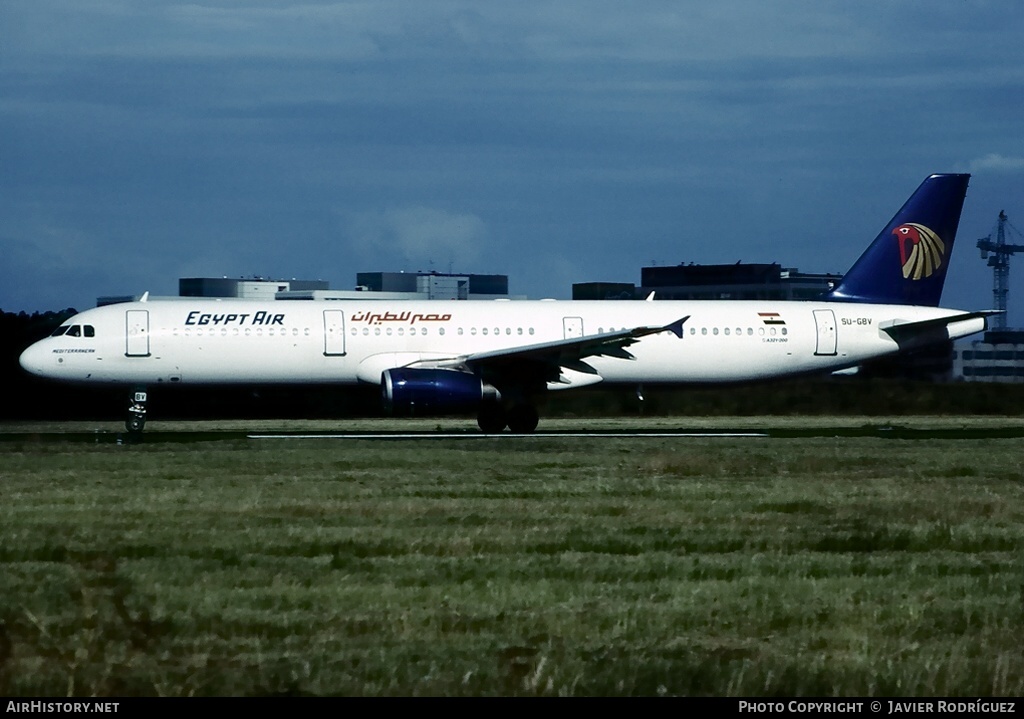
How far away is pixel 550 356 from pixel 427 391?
355 cm

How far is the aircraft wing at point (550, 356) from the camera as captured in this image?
33125 mm

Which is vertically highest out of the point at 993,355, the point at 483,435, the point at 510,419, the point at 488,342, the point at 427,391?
the point at 993,355

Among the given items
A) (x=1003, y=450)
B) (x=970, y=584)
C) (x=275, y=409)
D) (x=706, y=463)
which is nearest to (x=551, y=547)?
(x=970, y=584)

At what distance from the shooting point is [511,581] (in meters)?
11.7

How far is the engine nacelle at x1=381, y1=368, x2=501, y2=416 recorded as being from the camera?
31.8 metres

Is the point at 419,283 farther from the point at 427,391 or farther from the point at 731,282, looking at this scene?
the point at 427,391

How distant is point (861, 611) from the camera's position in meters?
10.5

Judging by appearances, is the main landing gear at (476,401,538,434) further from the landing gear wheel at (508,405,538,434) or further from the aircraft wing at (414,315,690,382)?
the aircraft wing at (414,315,690,382)

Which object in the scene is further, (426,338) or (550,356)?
(426,338)

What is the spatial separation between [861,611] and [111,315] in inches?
1046

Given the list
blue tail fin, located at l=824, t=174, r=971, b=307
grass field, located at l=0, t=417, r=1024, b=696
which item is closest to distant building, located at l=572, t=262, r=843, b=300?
blue tail fin, located at l=824, t=174, r=971, b=307

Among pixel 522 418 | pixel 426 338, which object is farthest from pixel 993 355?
pixel 426 338

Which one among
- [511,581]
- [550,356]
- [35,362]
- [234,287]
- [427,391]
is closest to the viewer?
[511,581]

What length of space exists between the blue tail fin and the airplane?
0.06 metres
